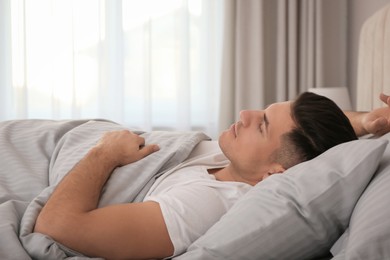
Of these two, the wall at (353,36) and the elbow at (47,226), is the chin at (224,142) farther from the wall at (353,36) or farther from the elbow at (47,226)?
the wall at (353,36)

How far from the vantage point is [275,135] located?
1.51 metres

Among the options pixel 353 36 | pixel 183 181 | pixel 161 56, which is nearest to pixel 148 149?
pixel 183 181

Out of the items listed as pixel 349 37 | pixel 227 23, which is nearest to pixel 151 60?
pixel 227 23

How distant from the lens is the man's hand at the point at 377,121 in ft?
4.98

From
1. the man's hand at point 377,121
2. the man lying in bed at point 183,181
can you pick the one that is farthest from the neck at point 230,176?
the man's hand at point 377,121

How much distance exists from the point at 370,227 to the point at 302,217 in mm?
151

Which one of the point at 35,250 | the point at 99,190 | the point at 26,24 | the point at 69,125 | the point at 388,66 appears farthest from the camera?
the point at 26,24

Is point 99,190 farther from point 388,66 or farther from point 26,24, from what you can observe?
point 26,24

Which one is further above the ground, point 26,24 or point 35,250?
point 26,24

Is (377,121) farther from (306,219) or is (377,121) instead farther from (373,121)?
(306,219)

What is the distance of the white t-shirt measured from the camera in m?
1.30

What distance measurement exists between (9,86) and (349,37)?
2.31 meters

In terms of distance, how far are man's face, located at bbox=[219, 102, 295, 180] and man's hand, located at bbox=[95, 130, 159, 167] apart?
0.22 m

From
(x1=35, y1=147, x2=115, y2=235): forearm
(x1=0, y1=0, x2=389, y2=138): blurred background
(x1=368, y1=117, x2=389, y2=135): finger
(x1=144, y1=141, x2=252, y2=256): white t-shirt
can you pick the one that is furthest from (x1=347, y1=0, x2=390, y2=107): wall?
(x1=35, y1=147, x2=115, y2=235): forearm
